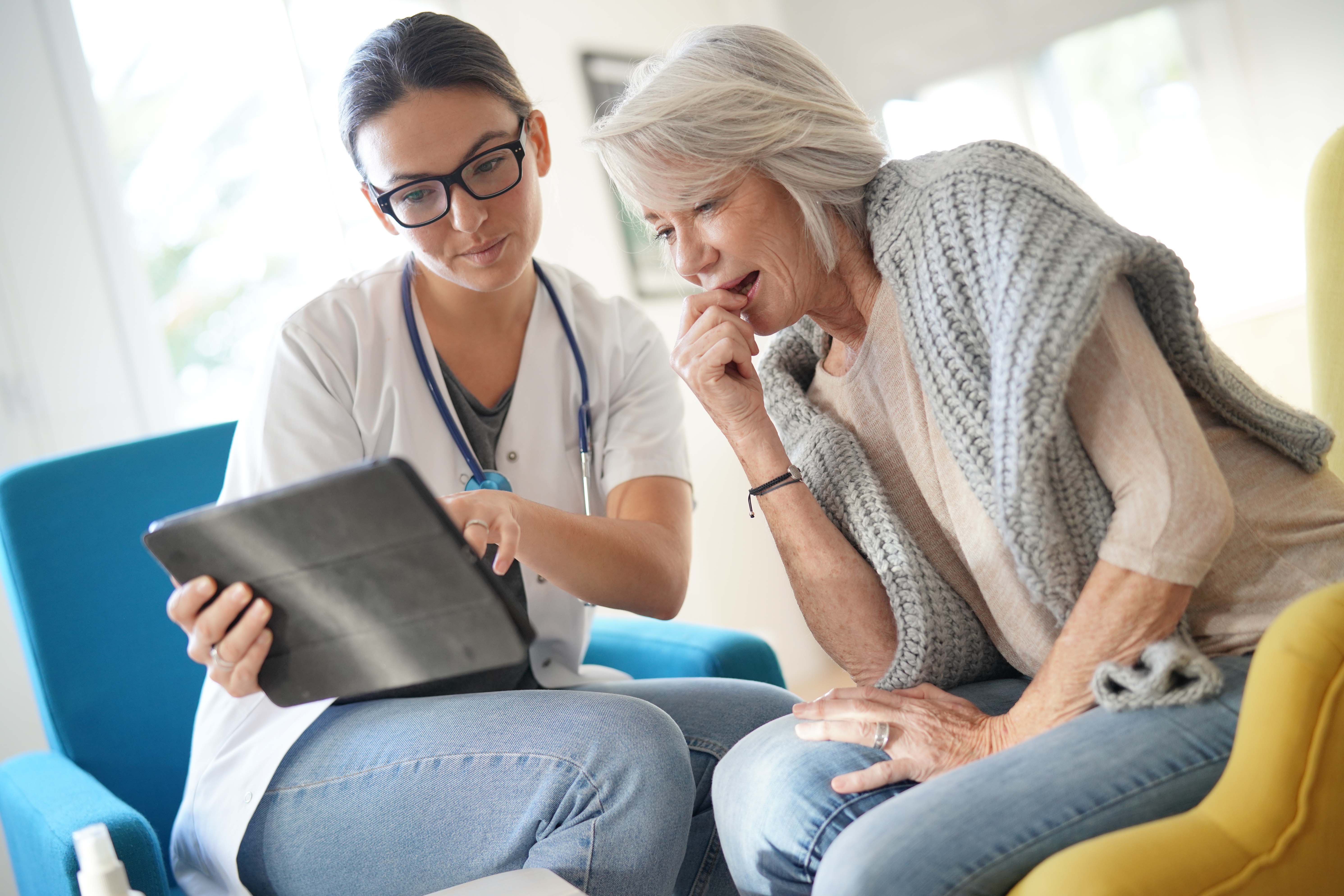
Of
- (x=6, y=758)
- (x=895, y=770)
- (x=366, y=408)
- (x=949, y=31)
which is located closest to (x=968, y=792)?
(x=895, y=770)

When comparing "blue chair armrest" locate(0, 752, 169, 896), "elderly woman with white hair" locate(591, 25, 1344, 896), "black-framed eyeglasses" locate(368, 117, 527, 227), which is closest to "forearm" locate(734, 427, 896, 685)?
"elderly woman with white hair" locate(591, 25, 1344, 896)

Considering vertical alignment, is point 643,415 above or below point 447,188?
below

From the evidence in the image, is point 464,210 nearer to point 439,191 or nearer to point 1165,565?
point 439,191

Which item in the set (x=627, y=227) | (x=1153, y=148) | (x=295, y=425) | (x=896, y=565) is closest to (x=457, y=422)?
(x=295, y=425)

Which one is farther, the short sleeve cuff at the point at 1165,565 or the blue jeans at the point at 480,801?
the blue jeans at the point at 480,801

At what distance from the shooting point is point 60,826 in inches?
41.2

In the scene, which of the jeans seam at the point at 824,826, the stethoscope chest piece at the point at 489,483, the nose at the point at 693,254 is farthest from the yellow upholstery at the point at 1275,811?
the stethoscope chest piece at the point at 489,483

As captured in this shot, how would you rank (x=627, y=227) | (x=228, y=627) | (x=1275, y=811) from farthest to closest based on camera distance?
(x=627, y=227)
(x=228, y=627)
(x=1275, y=811)

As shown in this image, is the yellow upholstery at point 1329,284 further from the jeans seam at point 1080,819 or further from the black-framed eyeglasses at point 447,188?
the black-framed eyeglasses at point 447,188

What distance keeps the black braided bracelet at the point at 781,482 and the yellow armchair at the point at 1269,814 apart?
52 centimetres

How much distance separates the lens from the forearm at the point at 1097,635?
2.87 feet

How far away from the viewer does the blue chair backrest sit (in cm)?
138

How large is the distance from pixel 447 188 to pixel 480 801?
731 millimetres

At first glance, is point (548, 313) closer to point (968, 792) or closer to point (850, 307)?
point (850, 307)
